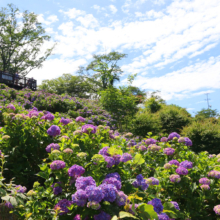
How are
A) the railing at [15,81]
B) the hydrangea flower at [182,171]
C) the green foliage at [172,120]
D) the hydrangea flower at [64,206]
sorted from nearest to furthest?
1. the hydrangea flower at [64,206]
2. the hydrangea flower at [182,171]
3. the green foliage at [172,120]
4. the railing at [15,81]

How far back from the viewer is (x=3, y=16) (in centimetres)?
2655

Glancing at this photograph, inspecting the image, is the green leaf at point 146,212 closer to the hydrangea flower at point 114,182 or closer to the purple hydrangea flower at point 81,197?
the hydrangea flower at point 114,182

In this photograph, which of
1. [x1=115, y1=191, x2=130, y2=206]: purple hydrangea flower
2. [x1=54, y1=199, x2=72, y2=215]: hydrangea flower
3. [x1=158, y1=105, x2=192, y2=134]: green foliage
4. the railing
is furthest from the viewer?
the railing

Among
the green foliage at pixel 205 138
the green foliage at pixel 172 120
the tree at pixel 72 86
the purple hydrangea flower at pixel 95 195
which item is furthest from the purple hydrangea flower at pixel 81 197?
the tree at pixel 72 86

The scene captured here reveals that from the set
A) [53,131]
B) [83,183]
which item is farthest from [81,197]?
[53,131]

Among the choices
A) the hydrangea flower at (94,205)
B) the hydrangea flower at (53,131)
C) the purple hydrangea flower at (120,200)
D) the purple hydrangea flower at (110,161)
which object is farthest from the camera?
the hydrangea flower at (53,131)

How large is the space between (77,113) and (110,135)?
25.9 feet

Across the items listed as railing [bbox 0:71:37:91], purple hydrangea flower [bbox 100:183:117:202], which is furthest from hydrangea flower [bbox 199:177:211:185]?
railing [bbox 0:71:37:91]

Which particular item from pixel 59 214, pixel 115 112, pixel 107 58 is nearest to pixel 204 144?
pixel 115 112

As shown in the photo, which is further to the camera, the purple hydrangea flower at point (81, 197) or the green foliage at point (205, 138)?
the green foliage at point (205, 138)

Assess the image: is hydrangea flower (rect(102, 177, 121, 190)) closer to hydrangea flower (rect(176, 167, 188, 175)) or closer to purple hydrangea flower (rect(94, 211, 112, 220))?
purple hydrangea flower (rect(94, 211, 112, 220))

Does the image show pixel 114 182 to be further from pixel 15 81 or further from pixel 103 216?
pixel 15 81

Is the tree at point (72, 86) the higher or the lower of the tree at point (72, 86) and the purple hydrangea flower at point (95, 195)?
the higher

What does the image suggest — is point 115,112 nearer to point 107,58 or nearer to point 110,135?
point 110,135
